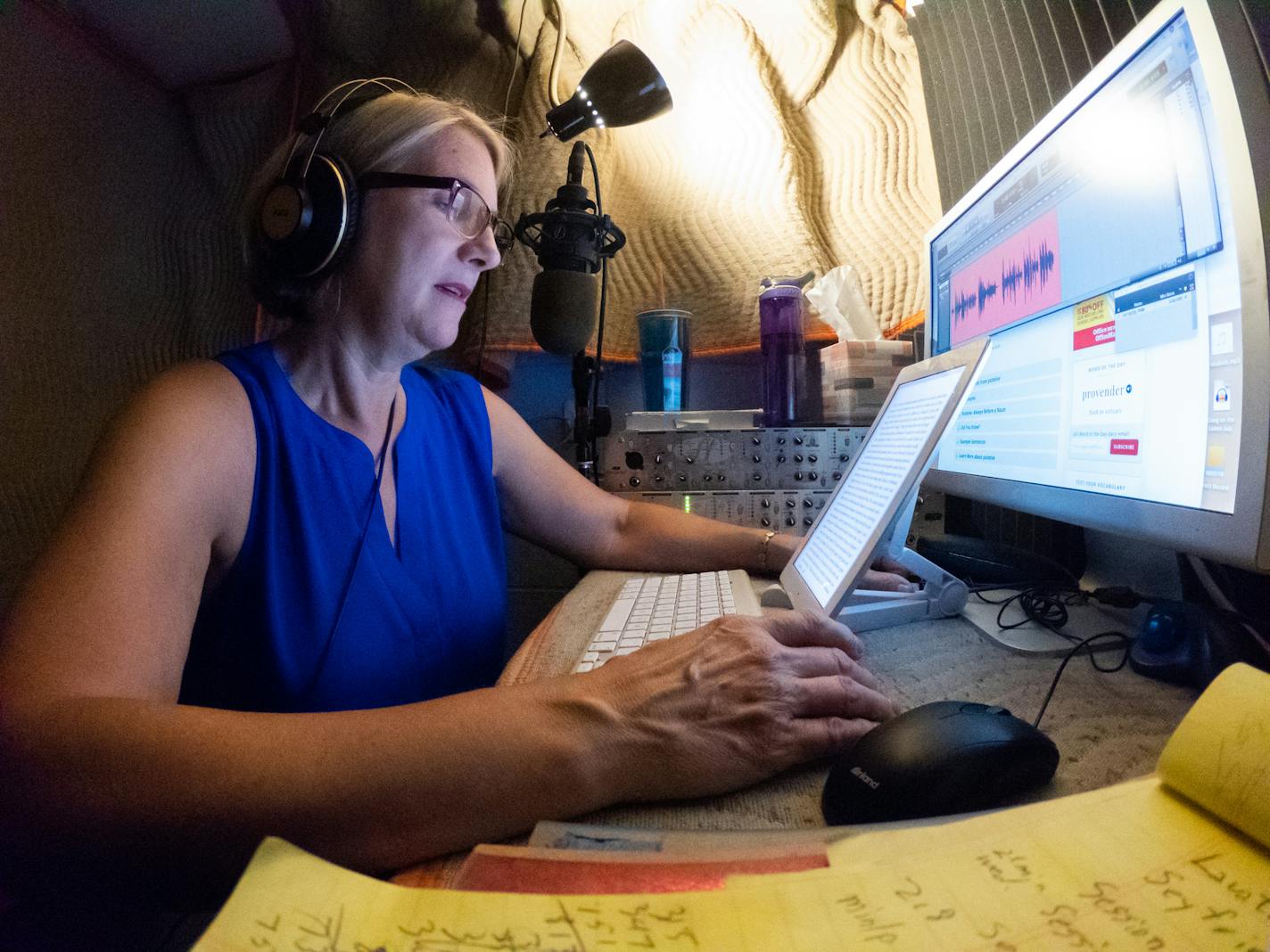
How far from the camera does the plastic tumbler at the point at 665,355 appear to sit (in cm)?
141

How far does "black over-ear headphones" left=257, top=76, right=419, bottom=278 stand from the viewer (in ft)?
2.53

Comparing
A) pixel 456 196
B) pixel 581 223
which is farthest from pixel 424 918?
pixel 581 223

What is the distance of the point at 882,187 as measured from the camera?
1480 millimetres

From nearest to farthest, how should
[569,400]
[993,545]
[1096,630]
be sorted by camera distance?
[1096,630] → [993,545] → [569,400]

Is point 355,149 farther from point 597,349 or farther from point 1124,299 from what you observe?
point 1124,299

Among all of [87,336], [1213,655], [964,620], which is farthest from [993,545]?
[87,336]

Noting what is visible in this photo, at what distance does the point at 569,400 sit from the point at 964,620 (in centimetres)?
110

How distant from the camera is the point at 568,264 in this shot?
45.5 inches

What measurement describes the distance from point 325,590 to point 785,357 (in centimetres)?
98

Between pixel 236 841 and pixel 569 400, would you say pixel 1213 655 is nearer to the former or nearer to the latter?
pixel 236 841

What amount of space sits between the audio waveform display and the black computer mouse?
19.5 inches

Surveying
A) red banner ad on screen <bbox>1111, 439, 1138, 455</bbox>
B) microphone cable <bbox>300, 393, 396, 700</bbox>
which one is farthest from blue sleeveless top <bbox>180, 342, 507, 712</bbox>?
red banner ad on screen <bbox>1111, 439, 1138, 455</bbox>

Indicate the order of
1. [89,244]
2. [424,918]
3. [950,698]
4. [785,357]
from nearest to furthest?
[424,918]
[950,698]
[785,357]
[89,244]

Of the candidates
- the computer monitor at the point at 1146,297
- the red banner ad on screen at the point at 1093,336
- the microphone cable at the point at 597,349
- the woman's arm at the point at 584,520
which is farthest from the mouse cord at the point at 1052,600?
the microphone cable at the point at 597,349
